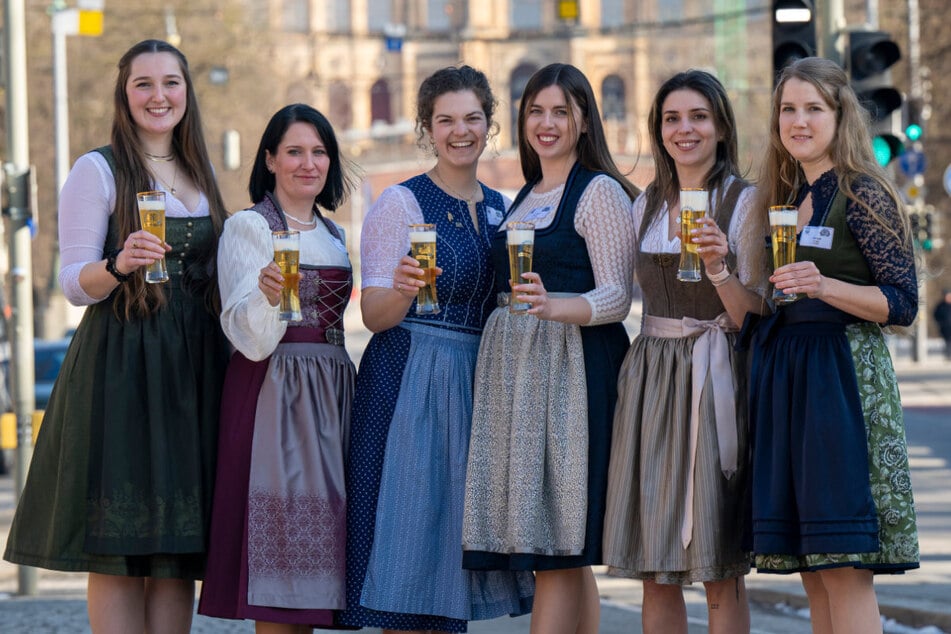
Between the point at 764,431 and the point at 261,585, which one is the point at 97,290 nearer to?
the point at 261,585

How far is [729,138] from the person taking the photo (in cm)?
614

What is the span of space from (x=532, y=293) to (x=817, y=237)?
0.94m

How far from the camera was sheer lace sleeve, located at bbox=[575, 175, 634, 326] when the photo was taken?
602cm

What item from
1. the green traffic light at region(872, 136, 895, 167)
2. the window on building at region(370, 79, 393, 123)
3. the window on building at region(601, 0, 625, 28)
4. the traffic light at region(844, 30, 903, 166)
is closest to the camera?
the traffic light at region(844, 30, 903, 166)

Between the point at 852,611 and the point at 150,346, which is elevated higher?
the point at 150,346

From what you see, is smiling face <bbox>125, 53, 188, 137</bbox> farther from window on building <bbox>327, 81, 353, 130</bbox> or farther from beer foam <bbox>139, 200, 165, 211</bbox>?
window on building <bbox>327, 81, 353, 130</bbox>

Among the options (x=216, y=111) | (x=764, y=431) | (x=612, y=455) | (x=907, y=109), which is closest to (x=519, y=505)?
(x=612, y=455)

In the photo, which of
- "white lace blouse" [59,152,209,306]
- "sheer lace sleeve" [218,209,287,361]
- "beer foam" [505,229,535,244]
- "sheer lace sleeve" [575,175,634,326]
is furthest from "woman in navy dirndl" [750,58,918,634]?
"white lace blouse" [59,152,209,306]

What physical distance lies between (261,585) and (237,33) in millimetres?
34312

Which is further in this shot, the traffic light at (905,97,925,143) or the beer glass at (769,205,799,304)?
the traffic light at (905,97,925,143)

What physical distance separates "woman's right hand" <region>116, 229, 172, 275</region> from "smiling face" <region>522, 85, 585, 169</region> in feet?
4.57

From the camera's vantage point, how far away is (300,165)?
633cm

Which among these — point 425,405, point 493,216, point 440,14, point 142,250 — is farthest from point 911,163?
point 440,14

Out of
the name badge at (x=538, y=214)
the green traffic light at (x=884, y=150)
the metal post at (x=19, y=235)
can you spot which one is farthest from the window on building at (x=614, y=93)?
the name badge at (x=538, y=214)
